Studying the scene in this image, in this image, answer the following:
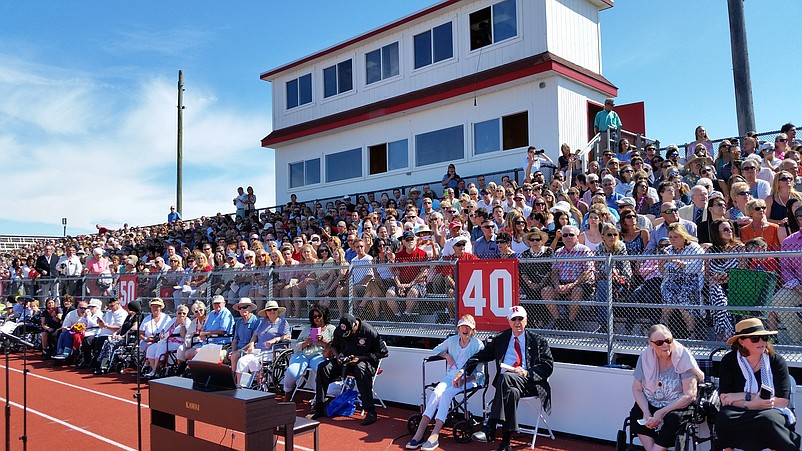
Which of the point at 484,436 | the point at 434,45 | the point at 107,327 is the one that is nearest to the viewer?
the point at 484,436

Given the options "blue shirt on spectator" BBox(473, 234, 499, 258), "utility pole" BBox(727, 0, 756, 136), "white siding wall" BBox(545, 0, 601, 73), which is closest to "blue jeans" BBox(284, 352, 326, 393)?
"blue shirt on spectator" BBox(473, 234, 499, 258)

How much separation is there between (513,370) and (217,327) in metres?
6.53

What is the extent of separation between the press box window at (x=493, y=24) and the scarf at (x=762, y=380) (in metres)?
14.4

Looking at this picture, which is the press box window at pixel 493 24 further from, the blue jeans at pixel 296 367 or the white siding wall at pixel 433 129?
the blue jeans at pixel 296 367

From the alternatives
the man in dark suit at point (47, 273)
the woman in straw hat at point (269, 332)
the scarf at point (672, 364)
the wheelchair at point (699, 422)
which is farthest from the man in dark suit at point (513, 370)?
the man in dark suit at point (47, 273)

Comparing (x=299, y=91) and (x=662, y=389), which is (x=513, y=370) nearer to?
(x=662, y=389)

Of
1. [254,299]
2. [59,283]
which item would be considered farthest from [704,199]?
[59,283]

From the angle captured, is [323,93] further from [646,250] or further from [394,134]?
[646,250]

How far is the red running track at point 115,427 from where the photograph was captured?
25.2ft

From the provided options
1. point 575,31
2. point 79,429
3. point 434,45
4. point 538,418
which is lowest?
point 79,429

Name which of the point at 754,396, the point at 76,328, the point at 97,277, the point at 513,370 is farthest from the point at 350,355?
the point at 97,277

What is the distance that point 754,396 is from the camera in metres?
5.67

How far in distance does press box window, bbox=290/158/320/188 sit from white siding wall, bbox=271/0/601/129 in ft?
6.11

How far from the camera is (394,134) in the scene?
21.4m
